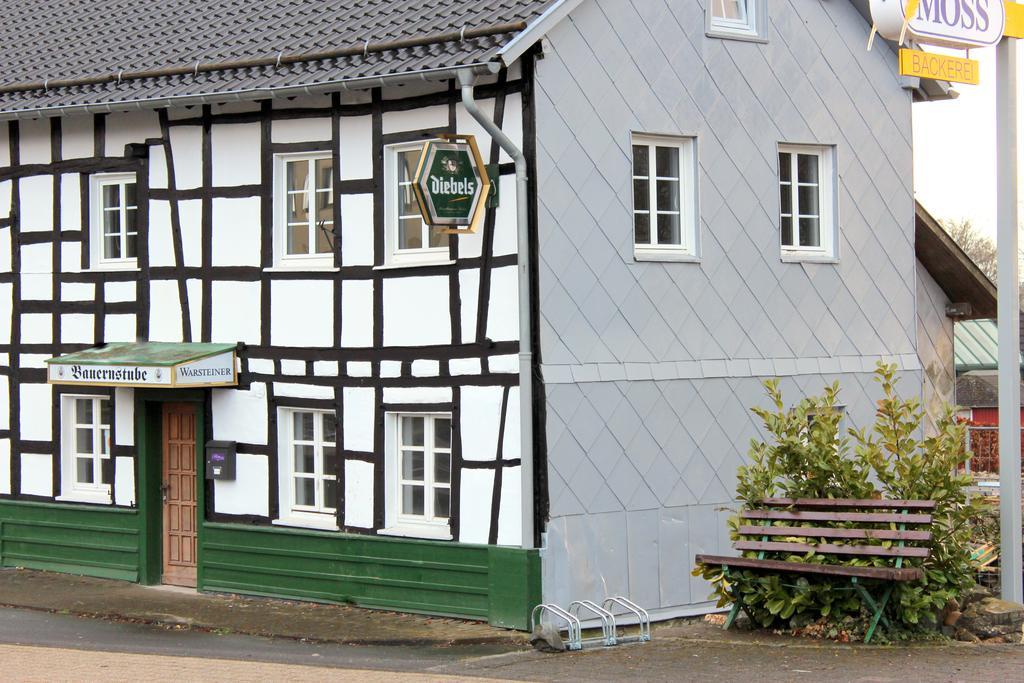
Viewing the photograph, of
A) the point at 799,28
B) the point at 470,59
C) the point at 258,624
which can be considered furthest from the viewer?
the point at 799,28

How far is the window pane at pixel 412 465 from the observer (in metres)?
15.1

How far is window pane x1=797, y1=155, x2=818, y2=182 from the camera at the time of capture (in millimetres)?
16594

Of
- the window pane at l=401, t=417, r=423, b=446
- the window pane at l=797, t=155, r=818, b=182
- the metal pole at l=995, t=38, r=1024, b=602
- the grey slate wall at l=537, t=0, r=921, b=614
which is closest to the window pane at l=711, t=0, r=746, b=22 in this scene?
the grey slate wall at l=537, t=0, r=921, b=614

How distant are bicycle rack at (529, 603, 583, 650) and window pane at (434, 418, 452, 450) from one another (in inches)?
72.8

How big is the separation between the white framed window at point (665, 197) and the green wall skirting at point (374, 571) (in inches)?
130

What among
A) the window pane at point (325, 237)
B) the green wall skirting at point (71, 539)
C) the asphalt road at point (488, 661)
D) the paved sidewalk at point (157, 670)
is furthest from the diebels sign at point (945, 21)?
the green wall skirting at point (71, 539)

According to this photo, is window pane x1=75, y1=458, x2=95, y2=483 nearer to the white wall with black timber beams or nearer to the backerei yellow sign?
the white wall with black timber beams

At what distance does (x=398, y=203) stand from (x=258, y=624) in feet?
13.6

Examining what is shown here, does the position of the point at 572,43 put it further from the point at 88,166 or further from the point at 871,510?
the point at 88,166

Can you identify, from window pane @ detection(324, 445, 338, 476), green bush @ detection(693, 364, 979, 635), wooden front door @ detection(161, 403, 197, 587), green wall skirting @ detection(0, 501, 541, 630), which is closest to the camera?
green bush @ detection(693, 364, 979, 635)

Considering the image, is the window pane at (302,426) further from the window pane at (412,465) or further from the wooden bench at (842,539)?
the wooden bench at (842,539)

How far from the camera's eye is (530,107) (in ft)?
46.0

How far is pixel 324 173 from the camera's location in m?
15.8

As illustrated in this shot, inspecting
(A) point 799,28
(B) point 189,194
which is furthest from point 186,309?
(A) point 799,28
